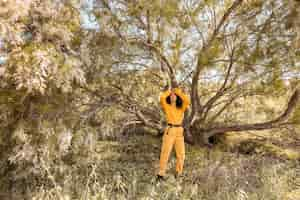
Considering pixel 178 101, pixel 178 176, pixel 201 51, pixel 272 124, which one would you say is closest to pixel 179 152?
pixel 178 176

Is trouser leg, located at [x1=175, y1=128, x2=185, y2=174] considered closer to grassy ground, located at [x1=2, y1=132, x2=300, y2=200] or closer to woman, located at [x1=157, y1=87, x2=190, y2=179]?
woman, located at [x1=157, y1=87, x2=190, y2=179]

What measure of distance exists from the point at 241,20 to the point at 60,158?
2791 millimetres

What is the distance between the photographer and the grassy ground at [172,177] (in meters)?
3.35

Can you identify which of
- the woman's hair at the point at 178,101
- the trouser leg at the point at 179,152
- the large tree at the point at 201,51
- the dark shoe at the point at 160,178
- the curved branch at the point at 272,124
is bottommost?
the dark shoe at the point at 160,178

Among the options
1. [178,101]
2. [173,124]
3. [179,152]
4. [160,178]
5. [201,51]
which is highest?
[201,51]

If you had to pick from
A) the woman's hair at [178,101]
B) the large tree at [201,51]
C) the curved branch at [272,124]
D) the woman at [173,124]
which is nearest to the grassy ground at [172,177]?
the woman at [173,124]

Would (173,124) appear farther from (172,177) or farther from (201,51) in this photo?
(201,51)

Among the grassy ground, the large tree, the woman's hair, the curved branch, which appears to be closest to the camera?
the grassy ground

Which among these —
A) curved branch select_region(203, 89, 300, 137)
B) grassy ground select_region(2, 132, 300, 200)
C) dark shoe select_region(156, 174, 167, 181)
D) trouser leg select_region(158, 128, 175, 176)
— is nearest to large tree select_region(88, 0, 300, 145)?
curved branch select_region(203, 89, 300, 137)

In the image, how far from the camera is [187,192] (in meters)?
3.47

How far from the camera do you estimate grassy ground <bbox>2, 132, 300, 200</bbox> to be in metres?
3.35

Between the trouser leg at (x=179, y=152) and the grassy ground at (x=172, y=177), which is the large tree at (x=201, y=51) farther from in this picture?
the trouser leg at (x=179, y=152)

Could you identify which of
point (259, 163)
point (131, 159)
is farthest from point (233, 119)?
point (131, 159)

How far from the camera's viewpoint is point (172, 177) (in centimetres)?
389
